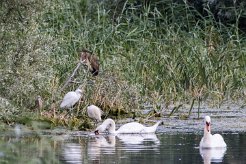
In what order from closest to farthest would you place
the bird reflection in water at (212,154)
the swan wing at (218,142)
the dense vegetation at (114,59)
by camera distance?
1. the bird reflection in water at (212,154)
2. the swan wing at (218,142)
3. the dense vegetation at (114,59)

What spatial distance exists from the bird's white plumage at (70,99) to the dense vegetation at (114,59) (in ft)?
1.05

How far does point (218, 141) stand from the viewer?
14477mm

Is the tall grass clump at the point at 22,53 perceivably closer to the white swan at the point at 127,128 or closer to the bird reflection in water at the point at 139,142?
the white swan at the point at 127,128

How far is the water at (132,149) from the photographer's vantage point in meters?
12.6

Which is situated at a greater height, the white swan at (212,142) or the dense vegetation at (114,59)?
the dense vegetation at (114,59)

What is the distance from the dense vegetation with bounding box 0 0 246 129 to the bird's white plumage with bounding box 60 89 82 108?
32 cm

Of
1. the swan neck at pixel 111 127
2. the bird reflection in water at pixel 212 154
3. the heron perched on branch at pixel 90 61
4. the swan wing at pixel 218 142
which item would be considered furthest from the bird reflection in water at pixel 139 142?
the heron perched on branch at pixel 90 61

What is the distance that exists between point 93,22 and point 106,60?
128 inches

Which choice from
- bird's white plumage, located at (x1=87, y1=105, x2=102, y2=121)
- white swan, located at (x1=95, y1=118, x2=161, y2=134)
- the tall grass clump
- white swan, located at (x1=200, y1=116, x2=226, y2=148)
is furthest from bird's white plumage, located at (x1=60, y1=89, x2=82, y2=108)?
white swan, located at (x1=200, y1=116, x2=226, y2=148)

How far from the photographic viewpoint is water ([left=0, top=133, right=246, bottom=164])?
41.5 ft

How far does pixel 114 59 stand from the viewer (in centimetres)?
2078

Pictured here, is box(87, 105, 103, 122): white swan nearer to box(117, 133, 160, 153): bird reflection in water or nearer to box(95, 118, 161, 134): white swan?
box(95, 118, 161, 134): white swan

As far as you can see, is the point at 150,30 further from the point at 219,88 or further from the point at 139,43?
the point at 219,88

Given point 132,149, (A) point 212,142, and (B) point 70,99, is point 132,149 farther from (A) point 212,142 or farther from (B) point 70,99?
(B) point 70,99
